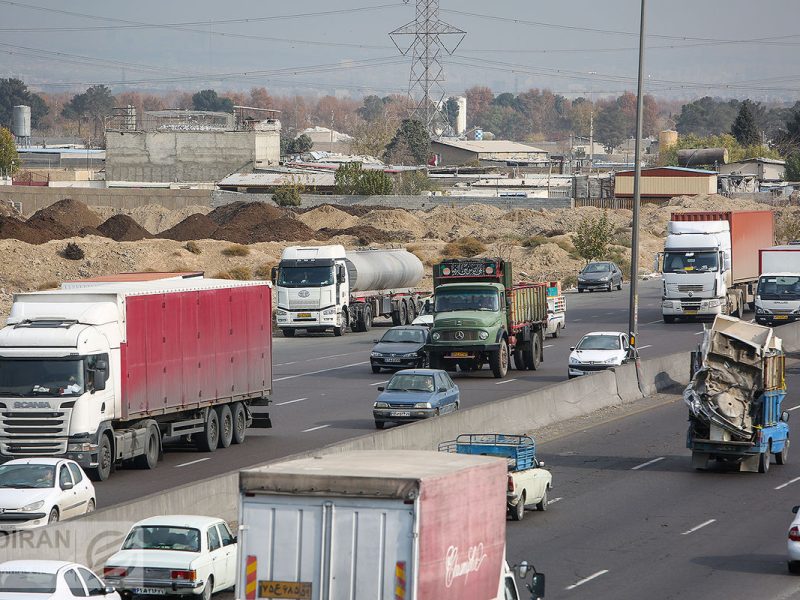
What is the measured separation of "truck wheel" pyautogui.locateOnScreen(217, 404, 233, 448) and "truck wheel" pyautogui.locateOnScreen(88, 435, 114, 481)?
4328 millimetres

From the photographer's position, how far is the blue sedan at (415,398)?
105 feet

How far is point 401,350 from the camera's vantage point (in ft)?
142

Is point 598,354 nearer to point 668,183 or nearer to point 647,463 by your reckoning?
point 647,463

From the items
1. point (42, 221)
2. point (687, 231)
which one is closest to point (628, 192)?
point (42, 221)

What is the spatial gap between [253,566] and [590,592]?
25.2ft

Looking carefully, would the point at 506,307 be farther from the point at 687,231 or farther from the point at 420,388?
the point at 687,231

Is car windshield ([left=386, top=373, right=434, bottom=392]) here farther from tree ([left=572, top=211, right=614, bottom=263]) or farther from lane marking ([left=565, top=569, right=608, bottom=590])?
tree ([left=572, top=211, right=614, bottom=263])

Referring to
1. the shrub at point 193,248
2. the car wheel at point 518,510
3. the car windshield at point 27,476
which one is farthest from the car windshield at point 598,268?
the car windshield at point 27,476

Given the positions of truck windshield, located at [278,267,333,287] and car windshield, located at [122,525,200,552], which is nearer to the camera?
car windshield, located at [122,525,200,552]

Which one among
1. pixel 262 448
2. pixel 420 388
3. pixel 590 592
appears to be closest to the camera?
pixel 590 592

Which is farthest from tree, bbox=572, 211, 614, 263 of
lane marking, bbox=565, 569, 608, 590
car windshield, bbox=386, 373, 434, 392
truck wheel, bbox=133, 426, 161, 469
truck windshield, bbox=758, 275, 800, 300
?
lane marking, bbox=565, 569, 608, 590

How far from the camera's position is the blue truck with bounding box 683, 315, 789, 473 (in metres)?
27.2

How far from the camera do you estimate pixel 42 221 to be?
93062 millimetres

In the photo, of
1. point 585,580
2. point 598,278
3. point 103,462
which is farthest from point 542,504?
point 598,278
